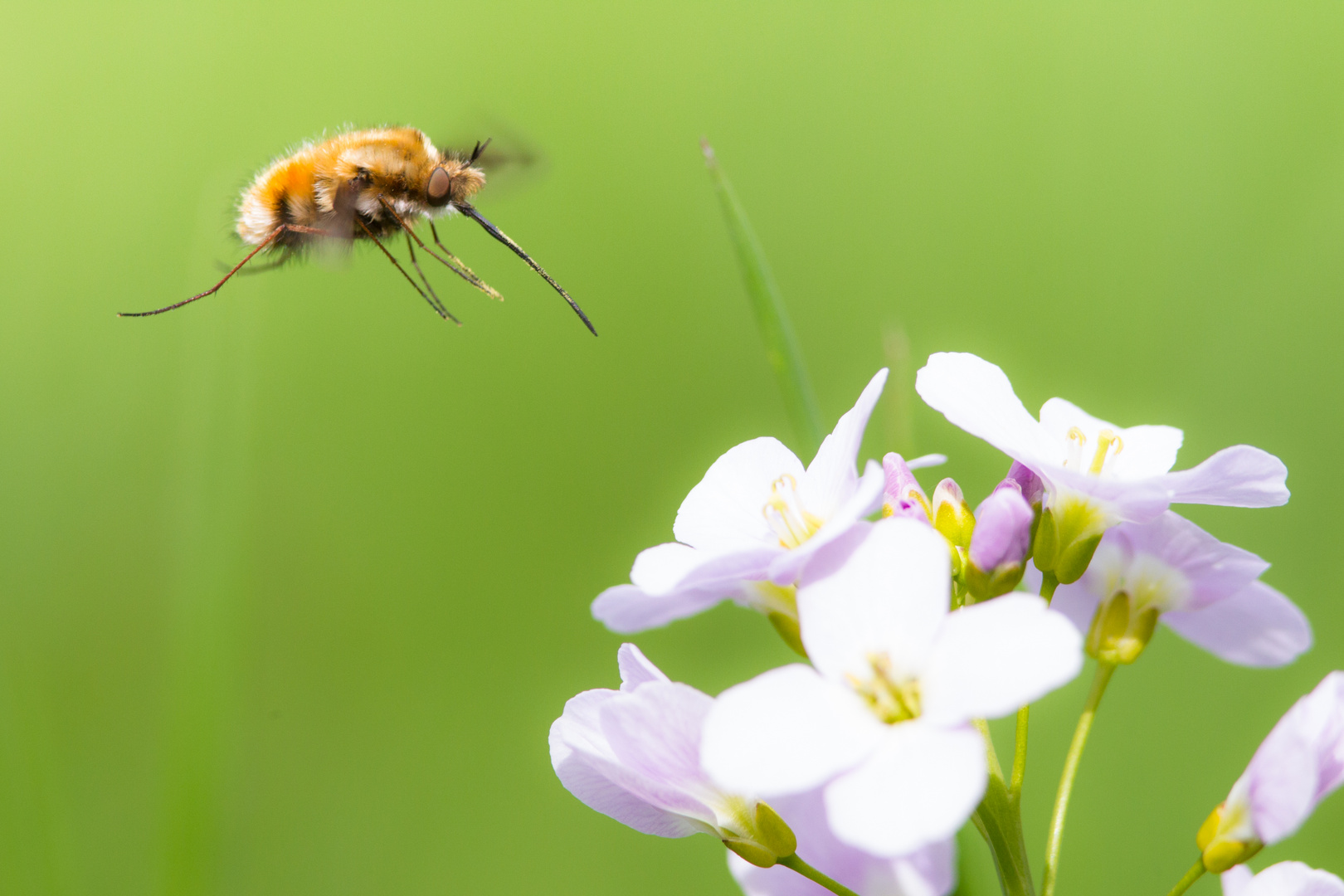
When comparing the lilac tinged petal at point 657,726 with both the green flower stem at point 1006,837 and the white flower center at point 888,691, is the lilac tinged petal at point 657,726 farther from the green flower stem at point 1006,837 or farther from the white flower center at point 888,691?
the green flower stem at point 1006,837

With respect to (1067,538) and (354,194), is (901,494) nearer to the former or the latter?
(1067,538)

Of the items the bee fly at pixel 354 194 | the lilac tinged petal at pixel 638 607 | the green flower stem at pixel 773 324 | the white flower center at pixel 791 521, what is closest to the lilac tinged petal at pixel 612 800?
the lilac tinged petal at pixel 638 607

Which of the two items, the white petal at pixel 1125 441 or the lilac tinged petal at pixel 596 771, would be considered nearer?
the lilac tinged petal at pixel 596 771

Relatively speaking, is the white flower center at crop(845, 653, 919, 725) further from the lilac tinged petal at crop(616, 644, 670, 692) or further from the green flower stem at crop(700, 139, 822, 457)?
the green flower stem at crop(700, 139, 822, 457)

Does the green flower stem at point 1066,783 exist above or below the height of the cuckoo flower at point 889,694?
below

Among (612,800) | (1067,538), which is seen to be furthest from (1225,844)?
(612,800)

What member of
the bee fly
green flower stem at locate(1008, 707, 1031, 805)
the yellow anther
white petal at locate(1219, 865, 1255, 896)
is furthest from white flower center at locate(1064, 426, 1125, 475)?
the bee fly
